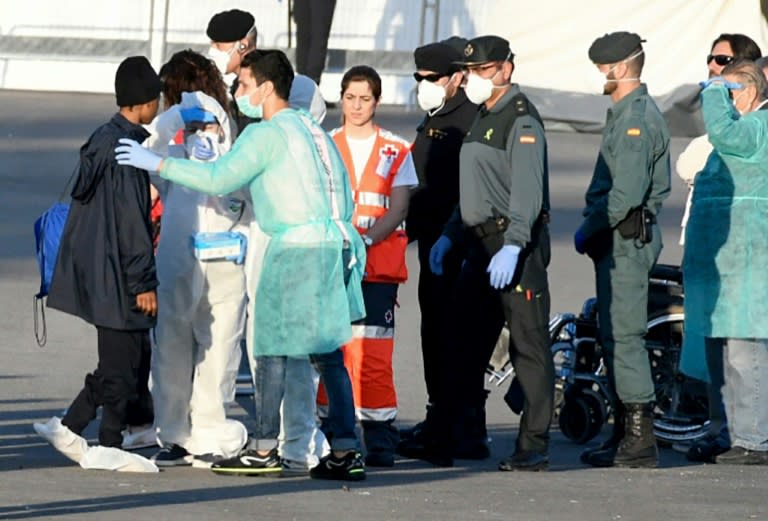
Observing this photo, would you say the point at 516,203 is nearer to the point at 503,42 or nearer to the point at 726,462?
the point at 503,42

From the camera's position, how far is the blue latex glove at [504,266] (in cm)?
864

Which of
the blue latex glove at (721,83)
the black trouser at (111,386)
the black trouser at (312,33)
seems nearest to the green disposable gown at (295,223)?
the black trouser at (111,386)

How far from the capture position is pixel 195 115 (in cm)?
870

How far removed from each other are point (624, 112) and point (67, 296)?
2559mm

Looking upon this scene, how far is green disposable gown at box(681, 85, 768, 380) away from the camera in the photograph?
9.30 meters

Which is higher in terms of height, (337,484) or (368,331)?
(368,331)

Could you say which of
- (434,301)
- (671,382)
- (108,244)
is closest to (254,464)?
(108,244)

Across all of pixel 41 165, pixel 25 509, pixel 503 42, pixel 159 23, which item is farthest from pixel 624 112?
pixel 159 23

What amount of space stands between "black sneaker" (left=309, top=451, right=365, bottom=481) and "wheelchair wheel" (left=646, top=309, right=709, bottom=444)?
205cm

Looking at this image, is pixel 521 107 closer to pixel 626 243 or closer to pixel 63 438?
pixel 626 243

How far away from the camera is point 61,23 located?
22.9m

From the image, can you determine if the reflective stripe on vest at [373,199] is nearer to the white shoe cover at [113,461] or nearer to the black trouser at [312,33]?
the white shoe cover at [113,461]

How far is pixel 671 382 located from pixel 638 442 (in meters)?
0.89

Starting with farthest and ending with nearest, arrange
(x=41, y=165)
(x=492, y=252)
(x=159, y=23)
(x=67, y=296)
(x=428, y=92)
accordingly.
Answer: (x=159, y=23) → (x=41, y=165) → (x=428, y=92) → (x=492, y=252) → (x=67, y=296)
